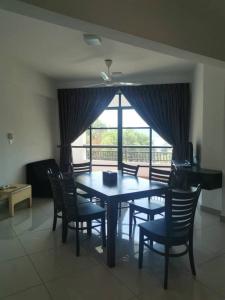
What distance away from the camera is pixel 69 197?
309 cm

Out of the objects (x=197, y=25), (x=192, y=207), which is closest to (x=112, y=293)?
(x=192, y=207)

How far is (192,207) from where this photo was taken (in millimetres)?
2455

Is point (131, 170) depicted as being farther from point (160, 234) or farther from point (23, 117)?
point (23, 117)

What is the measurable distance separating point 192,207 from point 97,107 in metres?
4.29

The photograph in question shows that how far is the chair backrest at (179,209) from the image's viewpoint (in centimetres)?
233

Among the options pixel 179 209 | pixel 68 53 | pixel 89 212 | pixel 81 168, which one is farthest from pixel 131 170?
pixel 68 53

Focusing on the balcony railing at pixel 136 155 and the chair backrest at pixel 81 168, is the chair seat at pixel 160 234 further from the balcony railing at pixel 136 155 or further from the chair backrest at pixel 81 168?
the balcony railing at pixel 136 155

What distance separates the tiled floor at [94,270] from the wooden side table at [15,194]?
2.13ft

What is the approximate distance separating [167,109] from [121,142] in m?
1.42

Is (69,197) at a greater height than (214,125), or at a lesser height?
lesser

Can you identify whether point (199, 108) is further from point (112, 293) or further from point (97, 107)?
point (112, 293)

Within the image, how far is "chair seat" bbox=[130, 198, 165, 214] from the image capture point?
3.35m

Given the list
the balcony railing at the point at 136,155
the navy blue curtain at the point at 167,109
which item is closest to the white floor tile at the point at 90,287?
the navy blue curtain at the point at 167,109

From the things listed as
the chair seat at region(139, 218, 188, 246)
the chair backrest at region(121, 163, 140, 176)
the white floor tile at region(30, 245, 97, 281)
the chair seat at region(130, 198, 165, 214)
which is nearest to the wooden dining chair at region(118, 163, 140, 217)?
the chair backrest at region(121, 163, 140, 176)
